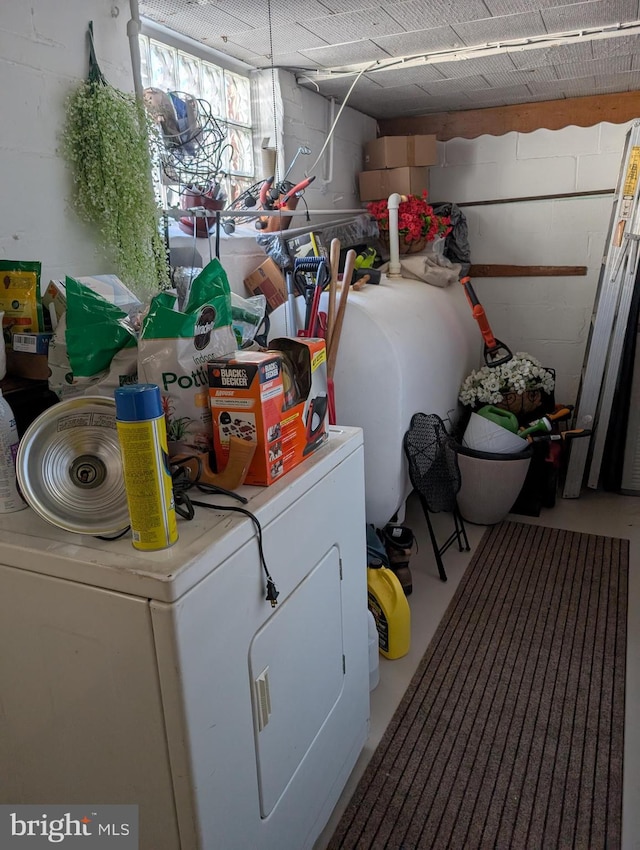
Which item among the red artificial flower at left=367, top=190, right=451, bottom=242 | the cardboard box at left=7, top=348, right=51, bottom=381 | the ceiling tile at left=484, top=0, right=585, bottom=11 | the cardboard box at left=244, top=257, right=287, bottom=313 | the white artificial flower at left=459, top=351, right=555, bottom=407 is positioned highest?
the ceiling tile at left=484, top=0, right=585, bottom=11

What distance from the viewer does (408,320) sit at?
2.86 meters

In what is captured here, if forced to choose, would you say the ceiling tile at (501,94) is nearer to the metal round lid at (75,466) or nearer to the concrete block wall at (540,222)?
the concrete block wall at (540,222)

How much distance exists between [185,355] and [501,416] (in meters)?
2.35

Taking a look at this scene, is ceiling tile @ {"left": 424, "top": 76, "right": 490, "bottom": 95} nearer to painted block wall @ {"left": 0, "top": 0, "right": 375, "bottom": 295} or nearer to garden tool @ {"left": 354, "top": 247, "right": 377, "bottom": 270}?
garden tool @ {"left": 354, "top": 247, "right": 377, "bottom": 270}

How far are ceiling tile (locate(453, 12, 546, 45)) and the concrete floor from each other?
2.26 meters

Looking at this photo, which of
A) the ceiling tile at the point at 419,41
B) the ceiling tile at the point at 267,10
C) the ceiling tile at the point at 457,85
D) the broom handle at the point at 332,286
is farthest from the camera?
the ceiling tile at the point at 457,85

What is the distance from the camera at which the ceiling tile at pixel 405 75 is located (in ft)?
9.71

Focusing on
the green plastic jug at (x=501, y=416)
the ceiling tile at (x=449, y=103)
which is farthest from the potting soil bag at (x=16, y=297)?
the ceiling tile at (x=449, y=103)

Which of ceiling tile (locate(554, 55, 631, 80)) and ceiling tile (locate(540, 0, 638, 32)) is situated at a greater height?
ceiling tile (locate(554, 55, 631, 80))

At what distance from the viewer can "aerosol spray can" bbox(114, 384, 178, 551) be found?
3.13ft

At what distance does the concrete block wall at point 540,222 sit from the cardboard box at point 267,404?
3.25 metres

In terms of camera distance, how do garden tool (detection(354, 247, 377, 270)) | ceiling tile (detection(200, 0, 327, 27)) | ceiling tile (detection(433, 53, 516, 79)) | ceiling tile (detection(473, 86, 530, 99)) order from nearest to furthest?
1. ceiling tile (detection(200, 0, 327, 27))
2. ceiling tile (detection(433, 53, 516, 79))
3. garden tool (detection(354, 247, 377, 270))
4. ceiling tile (detection(473, 86, 530, 99))

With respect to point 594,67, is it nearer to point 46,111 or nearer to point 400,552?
point 400,552

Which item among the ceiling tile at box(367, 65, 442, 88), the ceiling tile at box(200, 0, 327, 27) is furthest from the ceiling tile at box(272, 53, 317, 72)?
the ceiling tile at box(200, 0, 327, 27)
